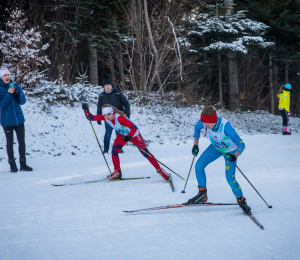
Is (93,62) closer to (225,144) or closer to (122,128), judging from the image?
(122,128)

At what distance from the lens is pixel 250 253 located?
9.47 ft

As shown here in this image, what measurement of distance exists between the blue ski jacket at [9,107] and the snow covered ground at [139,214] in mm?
1084

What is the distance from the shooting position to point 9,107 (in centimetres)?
635

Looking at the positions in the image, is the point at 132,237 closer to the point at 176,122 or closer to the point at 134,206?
the point at 134,206

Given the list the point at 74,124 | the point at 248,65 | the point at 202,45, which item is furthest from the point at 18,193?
the point at 248,65

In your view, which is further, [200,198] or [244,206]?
[200,198]

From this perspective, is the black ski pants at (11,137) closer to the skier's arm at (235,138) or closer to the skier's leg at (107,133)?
the skier's leg at (107,133)

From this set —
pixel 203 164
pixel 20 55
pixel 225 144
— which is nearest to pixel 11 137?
pixel 203 164

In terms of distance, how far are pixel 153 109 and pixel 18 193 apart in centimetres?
822

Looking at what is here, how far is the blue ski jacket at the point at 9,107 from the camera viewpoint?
627 centimetres

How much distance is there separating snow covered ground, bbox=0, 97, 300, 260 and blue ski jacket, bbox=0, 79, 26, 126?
3.56 feet

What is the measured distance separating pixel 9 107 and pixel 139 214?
3844 mm

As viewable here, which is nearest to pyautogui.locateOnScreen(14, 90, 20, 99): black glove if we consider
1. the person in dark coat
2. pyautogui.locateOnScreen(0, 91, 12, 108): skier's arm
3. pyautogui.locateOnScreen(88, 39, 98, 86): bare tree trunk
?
the person in dark coat

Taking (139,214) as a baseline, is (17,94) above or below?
above
